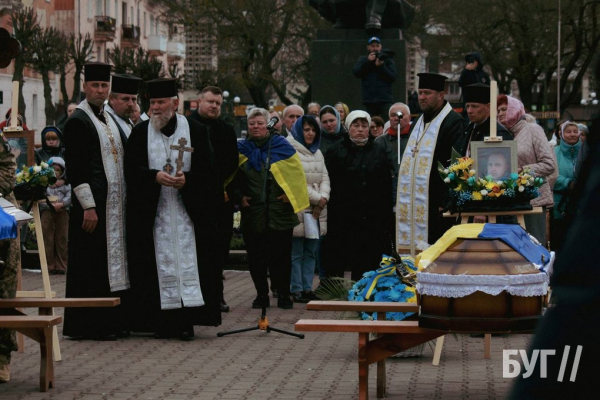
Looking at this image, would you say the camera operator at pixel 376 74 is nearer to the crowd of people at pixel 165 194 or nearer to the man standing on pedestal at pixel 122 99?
the crowd of people at pixel 165 194

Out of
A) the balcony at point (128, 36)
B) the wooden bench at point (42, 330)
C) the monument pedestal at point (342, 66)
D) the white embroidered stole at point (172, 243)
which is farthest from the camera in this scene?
the balcony at point (128, 36)

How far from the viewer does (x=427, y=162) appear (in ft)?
33.3

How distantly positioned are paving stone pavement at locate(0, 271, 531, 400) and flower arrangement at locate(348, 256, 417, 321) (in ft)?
1.36

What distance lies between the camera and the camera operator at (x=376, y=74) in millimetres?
18047

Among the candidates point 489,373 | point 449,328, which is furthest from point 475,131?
point 449,328

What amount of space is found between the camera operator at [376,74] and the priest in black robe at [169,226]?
8024 mm

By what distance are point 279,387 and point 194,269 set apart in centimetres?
261

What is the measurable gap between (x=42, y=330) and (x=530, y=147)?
4.89m

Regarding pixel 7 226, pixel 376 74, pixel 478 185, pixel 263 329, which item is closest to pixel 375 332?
pixel 7 226

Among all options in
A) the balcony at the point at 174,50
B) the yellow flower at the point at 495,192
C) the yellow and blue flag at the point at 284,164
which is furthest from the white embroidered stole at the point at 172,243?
the balcony at the point at 174,50

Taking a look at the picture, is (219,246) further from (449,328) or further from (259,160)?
(449,328)

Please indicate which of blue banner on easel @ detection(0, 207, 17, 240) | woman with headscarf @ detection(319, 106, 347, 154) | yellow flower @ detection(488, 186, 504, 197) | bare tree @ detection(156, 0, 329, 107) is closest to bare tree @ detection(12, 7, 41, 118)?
bare tree @ detection(156, 0, 329, 107)

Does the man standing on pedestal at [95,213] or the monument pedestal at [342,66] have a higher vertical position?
the monument pedestal at [342,66]

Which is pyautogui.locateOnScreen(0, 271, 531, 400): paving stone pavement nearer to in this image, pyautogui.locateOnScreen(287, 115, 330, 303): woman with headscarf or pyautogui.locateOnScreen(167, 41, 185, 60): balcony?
pyautogui.locateOnScreen(287, 115, 330, 303): woman with headscarf
